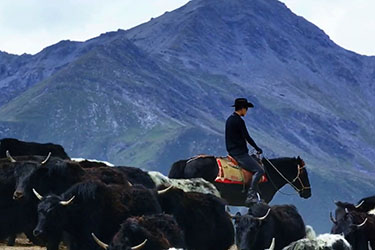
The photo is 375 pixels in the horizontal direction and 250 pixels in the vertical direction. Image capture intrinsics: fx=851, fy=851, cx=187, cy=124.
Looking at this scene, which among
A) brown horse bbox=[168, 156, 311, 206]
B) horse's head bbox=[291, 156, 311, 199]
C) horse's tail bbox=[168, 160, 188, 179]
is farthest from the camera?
horse's head bbox=[291, 156, 311, 199]

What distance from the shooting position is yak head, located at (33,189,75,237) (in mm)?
15625

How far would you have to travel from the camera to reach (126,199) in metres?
16.6

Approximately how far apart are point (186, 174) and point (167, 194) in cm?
604

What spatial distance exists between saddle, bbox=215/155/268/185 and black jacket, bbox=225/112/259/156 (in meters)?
0.98

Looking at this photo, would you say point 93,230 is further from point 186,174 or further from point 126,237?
point 186,174

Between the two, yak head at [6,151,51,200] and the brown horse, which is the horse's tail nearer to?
the brown horse

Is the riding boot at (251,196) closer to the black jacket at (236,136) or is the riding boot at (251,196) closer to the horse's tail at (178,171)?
the black jacket at (236,136)

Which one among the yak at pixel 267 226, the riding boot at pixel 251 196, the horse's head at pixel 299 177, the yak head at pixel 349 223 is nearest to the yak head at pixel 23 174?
the yak at pixel 267 226

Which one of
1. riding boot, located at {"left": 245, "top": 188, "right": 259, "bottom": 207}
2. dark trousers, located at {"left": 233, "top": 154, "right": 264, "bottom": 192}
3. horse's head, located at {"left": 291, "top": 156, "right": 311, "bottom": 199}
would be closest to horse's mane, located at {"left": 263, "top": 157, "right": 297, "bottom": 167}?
horse's head, located at {"left": 291, "top": 156, "right": 311, "bottom": 199}

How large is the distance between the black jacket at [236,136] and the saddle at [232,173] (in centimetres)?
98

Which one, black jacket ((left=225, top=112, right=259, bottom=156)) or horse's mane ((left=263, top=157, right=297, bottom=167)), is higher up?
black jacket ((left=225, top=112, right=259, bottom=156))

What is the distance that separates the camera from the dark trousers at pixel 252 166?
2191cm

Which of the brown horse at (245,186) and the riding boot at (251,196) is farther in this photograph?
the brown horse at (245,186)

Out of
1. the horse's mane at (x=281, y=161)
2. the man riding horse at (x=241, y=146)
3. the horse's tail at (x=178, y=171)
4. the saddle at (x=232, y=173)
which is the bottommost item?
the horse's tail at (x=178, y=171)
